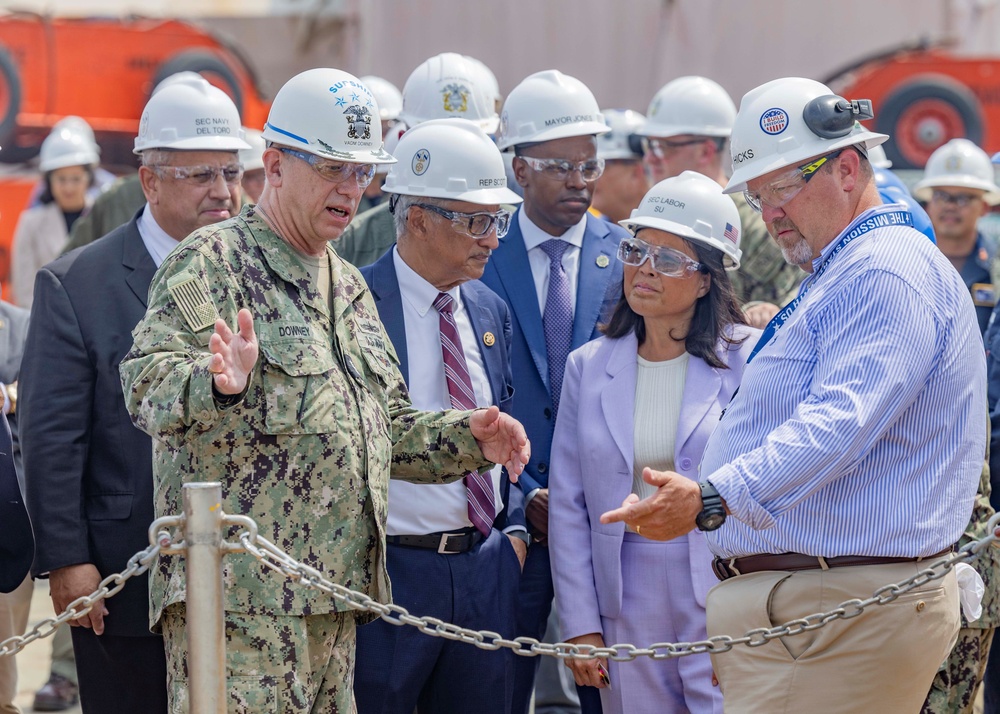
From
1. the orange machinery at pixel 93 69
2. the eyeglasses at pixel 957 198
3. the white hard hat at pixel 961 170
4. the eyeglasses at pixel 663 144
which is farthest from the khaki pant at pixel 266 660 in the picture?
the orange machinery at pixel 93 69

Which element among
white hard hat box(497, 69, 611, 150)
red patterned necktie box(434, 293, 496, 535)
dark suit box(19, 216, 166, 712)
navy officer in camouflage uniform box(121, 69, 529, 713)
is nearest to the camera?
navy officer in camouflage uniform box(121, 69, 529, 713)

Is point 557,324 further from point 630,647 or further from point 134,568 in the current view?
point 134,568

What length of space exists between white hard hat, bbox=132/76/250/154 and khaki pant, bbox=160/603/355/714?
6.12ft

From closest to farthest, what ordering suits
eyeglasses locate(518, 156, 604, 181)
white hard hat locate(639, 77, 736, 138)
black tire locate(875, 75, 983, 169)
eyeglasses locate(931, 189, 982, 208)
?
eyeglasses locate(518, 156, 604, 181) < white hard hat locate(639, 77, 736, 138) < eyeglasses locate(931, 189, 982, 208) < black tire locate(875, 75, 983, 169)

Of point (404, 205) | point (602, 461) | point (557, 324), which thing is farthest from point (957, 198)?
point (404, 205)

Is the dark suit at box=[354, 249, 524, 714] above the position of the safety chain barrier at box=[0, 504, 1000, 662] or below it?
below

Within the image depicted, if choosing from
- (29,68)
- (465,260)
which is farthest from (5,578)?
(29,68)

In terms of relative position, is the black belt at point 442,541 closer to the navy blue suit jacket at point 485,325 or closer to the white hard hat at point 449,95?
the navy blue suit jacket at point 485,325

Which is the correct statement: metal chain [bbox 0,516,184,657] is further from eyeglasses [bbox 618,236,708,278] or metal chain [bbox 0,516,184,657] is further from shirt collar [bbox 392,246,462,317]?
eyeglasses [bbox 618,236,708,278]

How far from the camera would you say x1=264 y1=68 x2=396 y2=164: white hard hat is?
361 cm

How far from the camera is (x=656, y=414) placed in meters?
4.46

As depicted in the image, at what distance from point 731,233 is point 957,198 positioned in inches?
152

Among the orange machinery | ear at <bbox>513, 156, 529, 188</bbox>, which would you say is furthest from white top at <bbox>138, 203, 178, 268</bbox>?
the orange machinery

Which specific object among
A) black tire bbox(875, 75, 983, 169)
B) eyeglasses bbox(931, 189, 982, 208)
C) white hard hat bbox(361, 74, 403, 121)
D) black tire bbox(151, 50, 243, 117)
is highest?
black tire bbox(151, 50, 243, 117)
